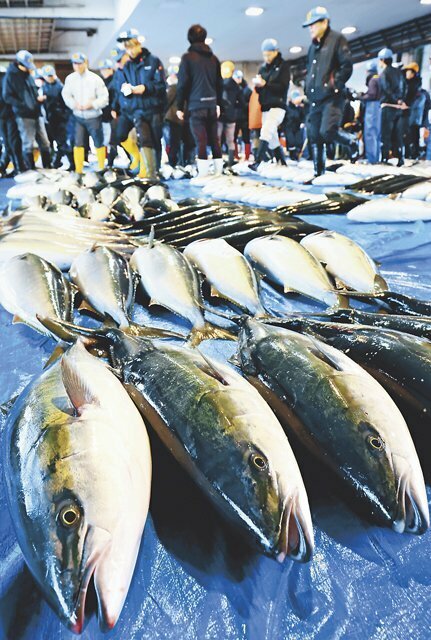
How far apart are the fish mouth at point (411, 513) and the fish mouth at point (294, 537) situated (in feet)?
0.71

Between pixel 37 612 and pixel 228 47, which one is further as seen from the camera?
pixel 228 47

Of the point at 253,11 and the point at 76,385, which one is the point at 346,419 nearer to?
the point at 76,385

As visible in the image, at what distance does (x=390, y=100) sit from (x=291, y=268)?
1064cm

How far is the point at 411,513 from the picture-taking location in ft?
3.39

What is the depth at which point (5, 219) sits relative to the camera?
14.0 feet

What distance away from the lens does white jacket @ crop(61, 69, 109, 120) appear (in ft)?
32.1

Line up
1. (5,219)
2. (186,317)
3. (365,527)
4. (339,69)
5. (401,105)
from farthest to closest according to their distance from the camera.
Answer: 1. (401,105)
2. (339,69)
3. (5,219)
4. (186,317)
5. (365,527)

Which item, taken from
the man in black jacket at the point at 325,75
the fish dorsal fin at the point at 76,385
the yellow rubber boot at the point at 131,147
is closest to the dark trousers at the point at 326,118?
the man in black jacket at the point at 325,75

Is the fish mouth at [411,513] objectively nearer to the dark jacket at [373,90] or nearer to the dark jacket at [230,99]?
the dark jacket at [230,99]

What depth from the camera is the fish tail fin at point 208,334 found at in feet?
6.89

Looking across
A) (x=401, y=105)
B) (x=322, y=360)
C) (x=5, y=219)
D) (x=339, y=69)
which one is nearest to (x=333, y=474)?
(x=322, y=360)

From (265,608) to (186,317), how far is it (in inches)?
58.3

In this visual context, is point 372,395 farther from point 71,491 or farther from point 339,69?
point 339,69

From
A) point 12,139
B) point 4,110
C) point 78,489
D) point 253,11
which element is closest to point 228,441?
point 78,489
